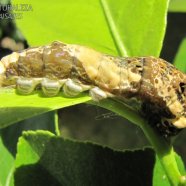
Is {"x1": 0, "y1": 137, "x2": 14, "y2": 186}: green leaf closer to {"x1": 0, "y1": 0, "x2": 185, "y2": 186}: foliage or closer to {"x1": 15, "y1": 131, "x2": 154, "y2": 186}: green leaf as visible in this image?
{"x1": 0, "y1": 0, "x2": 185, "y2": 186}: foliage

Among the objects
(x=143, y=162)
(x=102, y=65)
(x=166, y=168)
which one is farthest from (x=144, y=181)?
(x=102, y=65)

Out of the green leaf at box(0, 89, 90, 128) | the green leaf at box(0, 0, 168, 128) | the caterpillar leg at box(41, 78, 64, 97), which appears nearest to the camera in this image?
the green leaf at box(0, 89, 90, 128)

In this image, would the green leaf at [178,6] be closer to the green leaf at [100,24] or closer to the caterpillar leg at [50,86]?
the green leaf at [100,24]

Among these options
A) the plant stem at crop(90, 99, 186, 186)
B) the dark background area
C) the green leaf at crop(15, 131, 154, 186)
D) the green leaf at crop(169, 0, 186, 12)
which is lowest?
the dark background area

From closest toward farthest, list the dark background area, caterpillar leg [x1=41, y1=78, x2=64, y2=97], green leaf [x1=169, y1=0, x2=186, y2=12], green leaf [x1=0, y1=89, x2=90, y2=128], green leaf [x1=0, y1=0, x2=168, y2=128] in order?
green leaf [x1=0, y1=89, x2=90, y2=128] → caterpillar leg [x1=41, y1=78, x2=64, y2=97] → green leaf [x1=0, y1=0, x2=168, y2=128] → green leaf [x1=169, y1=0, x2=186, y2=12] → the dark background area

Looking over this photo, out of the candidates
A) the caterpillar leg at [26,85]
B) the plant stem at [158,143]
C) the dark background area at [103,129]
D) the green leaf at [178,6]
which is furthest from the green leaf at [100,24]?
the dark background area at [103,129]

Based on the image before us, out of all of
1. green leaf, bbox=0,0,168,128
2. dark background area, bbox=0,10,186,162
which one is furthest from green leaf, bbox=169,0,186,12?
dark background area, bbox=0,10,186,162

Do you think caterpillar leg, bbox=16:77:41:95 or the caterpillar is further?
the caterpillar

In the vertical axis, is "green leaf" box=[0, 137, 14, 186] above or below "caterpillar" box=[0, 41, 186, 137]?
below
